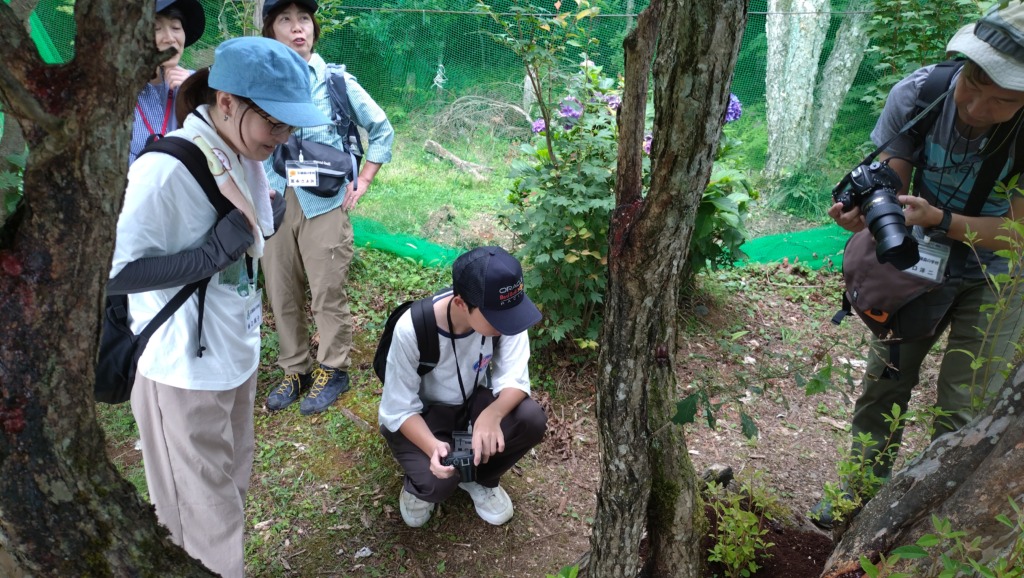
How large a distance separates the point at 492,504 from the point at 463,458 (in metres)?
0.38

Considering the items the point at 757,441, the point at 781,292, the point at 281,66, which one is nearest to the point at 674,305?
the point at 281,66

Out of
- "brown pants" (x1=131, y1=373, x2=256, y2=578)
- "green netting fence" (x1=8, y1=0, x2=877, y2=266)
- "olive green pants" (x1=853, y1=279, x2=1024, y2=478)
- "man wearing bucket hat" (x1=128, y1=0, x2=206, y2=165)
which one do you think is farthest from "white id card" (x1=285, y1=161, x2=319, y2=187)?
"olive green pants" (x1=853, y1=279, x2=1024, y2=478)

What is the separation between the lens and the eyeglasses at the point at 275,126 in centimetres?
185

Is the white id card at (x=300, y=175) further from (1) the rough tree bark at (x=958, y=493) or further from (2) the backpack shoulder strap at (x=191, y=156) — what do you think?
(1) the rough tree bark at (x=958, y=493)

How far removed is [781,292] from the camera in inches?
191

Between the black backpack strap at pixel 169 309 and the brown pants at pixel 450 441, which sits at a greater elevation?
the black backpack strap at pixel 169 309

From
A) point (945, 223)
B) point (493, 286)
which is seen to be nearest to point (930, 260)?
point (945, 223)

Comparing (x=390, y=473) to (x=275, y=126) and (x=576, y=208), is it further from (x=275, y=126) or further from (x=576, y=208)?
(x=275, y=126)

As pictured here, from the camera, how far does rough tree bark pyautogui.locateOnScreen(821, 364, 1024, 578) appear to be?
4.14ft

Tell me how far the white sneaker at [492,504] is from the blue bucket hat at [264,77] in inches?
68.0

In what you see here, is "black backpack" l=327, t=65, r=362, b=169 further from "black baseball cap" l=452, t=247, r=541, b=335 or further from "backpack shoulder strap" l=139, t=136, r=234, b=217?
"backpack shoulder strap" l=139, t=136, r=234, b=217

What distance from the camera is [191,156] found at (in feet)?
5.81

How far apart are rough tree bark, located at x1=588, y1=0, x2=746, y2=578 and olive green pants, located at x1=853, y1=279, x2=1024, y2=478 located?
727mm

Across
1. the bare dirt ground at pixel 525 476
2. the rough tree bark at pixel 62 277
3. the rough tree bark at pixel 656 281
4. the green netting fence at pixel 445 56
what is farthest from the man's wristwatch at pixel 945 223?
the green netting fence at pixel 445 56
